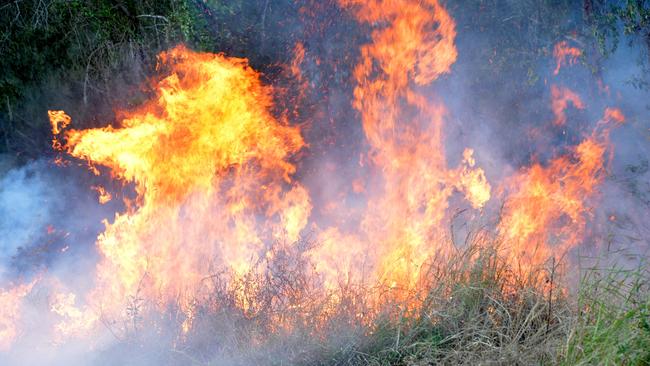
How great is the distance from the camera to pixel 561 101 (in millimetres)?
6695

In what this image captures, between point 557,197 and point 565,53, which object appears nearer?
point 557,197

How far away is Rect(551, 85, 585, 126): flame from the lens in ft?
21.7

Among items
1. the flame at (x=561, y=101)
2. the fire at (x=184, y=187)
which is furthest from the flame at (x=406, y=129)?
the flame at (x=561, y=101)

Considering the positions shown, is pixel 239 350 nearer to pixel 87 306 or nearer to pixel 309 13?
pixel 87 306

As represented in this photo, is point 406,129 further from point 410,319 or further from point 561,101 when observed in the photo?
point 410,319

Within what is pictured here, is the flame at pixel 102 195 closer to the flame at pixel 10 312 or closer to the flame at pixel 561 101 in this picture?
the flame at pixel 10 312

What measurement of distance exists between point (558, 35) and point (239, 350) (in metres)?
4.86

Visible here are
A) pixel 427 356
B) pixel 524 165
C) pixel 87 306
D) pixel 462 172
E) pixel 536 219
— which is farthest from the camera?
pixel 524 165

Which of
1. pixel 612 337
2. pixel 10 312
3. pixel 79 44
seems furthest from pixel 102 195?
pixel 612 337

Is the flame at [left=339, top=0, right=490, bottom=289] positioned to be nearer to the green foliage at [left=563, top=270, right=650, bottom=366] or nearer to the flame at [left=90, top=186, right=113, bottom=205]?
the green foliage at [left=563, top=270, right=650, bottom=366]

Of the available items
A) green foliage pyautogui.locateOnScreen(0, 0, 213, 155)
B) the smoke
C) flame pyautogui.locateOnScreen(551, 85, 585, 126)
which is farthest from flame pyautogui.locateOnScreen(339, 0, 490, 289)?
green foliage pyautogui.locateOnScreen(0, 0, 213, 155)

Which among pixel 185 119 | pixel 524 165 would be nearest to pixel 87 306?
pixel 185 119

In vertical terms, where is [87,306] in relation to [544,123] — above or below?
below

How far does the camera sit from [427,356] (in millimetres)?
3590
